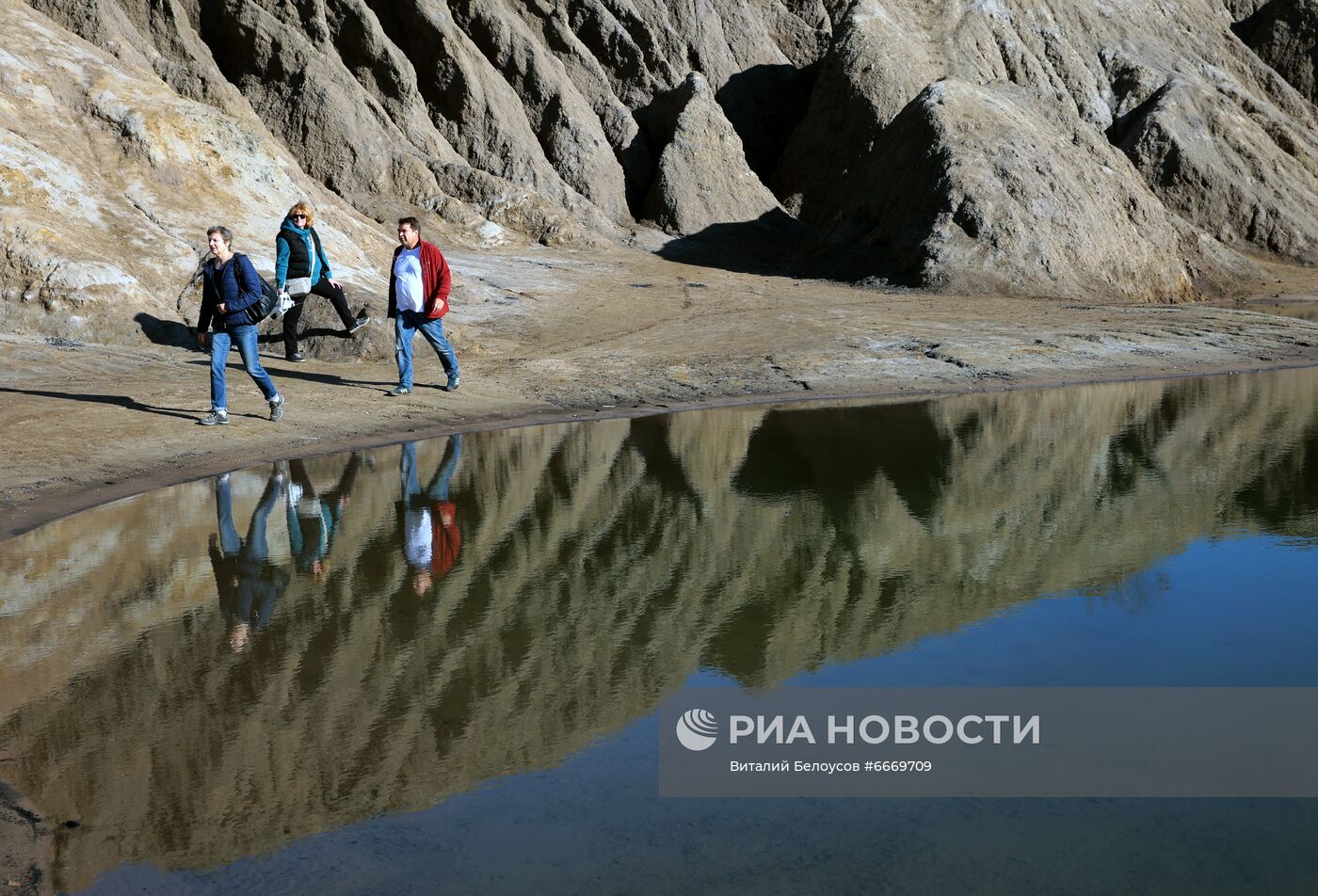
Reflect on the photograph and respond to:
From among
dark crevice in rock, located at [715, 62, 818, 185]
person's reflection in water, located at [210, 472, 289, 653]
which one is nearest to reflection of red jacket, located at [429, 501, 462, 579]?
person's reflection in water, located at [210, 472, 289, 653]

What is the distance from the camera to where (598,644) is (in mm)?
5711

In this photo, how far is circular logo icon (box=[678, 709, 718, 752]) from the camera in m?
4.61

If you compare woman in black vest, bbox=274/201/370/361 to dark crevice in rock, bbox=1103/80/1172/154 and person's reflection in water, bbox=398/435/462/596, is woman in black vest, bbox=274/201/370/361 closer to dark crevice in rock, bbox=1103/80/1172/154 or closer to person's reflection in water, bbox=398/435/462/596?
person's reflection in water, bbox=398/435/462/596

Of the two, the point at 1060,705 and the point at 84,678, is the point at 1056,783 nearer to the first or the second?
the point at 1060,705

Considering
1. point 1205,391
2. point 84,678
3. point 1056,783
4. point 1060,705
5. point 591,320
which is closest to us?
point 1056,783

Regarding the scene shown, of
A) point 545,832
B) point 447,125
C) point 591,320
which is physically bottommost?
point 545,832

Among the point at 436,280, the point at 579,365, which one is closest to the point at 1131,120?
the point at 579,365

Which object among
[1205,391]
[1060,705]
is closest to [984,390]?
[1205,391]

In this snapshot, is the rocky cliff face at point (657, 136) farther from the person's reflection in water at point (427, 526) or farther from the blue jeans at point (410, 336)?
the person's reflection in water at point (427, 526)

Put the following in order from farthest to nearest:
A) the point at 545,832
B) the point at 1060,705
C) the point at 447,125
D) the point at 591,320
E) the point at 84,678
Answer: the point at 447,125
the point at 591,320
the point at 84,678
the point at 1060,705
the point at 545,832

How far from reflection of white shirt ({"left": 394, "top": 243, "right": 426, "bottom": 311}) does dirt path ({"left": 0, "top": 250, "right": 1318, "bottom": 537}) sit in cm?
94

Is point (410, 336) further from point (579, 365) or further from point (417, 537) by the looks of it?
point (417, 537)

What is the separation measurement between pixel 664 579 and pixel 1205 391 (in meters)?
9.85

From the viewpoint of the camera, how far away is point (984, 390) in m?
14.6
